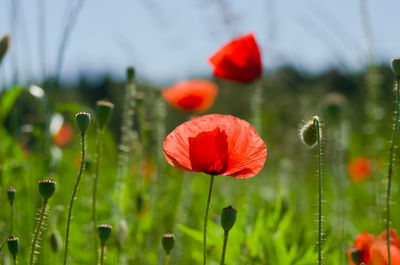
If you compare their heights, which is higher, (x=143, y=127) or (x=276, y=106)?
(x=276, y=106)

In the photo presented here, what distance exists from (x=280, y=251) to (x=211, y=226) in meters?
0.23

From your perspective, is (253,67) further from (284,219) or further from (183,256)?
(183,256)

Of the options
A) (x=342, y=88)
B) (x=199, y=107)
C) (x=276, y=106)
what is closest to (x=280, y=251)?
(x=199, y=107)

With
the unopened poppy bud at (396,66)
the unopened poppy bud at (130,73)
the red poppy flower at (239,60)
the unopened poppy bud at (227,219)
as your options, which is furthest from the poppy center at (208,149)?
the red poppy flower at (239,60)

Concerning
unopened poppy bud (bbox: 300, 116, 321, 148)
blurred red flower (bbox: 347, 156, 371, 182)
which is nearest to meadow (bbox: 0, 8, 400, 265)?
unopened poppy bud (bbox: 300, 116, 321, 148)

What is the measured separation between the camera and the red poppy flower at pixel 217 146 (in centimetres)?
98

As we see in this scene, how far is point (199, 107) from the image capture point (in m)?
2.47

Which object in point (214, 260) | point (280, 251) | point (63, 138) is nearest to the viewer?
point (280, 251)

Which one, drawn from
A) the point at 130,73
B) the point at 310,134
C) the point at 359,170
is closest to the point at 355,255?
the point at 310,134

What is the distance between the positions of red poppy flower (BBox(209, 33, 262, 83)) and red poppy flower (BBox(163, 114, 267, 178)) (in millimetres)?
629

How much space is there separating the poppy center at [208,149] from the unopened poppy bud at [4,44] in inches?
26.2

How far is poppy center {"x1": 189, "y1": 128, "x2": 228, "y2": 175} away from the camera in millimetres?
986

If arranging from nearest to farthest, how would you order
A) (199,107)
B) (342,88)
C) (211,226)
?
(211,226), (199,107), (342,88)

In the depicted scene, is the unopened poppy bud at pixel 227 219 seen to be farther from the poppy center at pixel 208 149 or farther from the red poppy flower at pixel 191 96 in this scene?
the red poppy flower at pixel 191 96
